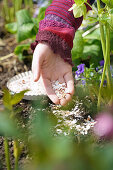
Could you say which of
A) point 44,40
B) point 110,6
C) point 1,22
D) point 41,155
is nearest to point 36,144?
point 41,155

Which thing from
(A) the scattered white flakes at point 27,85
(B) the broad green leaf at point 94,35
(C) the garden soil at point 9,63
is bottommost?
(A) the scattered white flakes at point 27,85

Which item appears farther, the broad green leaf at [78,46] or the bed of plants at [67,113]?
the broad green leaf at [78,46]

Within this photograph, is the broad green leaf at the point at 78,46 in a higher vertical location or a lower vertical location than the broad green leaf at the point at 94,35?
lower

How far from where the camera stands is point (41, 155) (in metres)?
0.28

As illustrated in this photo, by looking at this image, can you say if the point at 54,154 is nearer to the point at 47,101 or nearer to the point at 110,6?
the point at 110,6

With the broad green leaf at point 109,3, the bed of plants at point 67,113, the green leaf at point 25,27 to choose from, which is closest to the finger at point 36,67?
the bed of plants at point 67,113

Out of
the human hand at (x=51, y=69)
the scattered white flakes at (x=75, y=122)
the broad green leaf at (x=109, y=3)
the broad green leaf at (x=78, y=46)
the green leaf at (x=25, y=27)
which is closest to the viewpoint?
the broad green leaf at (x=109, y=3)

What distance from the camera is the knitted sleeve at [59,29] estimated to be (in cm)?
127

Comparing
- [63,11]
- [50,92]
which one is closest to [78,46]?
[63,11]

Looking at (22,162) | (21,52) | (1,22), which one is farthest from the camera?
(1,22)

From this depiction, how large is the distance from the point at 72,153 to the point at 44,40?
3.36ft

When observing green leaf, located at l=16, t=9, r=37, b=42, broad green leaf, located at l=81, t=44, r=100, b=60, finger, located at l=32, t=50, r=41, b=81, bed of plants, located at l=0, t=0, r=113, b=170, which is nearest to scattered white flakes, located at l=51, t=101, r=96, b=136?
bed of plants, located at l=0, t=0, r=113, b=170

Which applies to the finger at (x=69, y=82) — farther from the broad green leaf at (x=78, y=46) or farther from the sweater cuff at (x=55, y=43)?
the broad green leaf at (x=78, y=46)

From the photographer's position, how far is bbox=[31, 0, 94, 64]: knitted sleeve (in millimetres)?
1269
